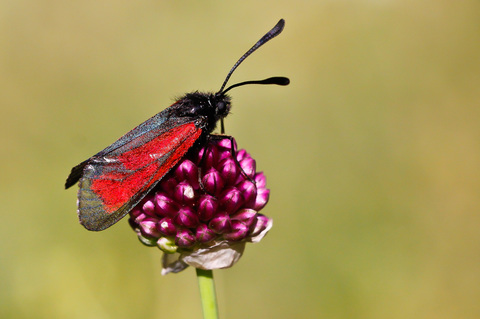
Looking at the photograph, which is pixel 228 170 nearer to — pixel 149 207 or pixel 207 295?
pixel 149 207

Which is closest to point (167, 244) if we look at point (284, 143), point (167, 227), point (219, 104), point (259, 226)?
point (167, 227)

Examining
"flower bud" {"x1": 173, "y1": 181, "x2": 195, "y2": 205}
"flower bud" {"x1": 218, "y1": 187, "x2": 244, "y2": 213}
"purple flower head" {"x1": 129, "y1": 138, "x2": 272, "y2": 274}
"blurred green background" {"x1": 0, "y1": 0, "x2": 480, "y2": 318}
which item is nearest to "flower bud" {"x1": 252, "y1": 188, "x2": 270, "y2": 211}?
"purple flower head" {"x1": 129, "y1": 138, "x2": 272, "y2": 274}

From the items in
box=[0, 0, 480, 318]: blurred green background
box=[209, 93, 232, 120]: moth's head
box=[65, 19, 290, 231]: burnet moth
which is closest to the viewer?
box=[65, 19, 290, 231]: burnet moth

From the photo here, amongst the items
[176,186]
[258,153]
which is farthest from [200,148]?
[258,153]

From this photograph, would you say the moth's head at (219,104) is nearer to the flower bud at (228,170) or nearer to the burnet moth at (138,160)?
the burnet moth at (138,160)

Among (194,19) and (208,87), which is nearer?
(208,87)

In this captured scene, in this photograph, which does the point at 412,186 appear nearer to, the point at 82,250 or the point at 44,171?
the point at 82,250

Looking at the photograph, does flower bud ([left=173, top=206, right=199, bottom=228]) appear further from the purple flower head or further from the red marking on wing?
the red marking on wing
